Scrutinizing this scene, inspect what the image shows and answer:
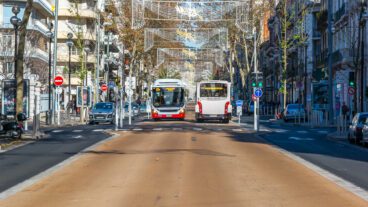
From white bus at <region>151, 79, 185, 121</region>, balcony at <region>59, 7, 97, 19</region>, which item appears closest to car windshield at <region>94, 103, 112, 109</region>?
white bus at <region>151, 79, 185, 121</region>

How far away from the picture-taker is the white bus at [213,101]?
58.2 m

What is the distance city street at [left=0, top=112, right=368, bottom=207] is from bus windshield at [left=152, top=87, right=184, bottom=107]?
34.5 m

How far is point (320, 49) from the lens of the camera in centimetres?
8469

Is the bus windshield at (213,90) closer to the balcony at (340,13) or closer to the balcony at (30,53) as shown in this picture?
the balcony at (340,13)

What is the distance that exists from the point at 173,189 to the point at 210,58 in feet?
238

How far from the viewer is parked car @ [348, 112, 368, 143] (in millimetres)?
32778

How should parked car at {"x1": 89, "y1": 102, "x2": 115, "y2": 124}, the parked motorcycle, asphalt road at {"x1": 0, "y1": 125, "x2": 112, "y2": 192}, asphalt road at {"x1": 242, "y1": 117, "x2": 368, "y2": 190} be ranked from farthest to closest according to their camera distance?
parked car at {"x1": 89, "y1": 102, "x2": 115, "y2": 124}, the parked motorcycle, asphalt road at {"x1": 242, "y1": 117, "x2": 368, "y2": 190}, asphalt road at {"x1": 0, "y1": 125, "x2": 112, "y2": 192}

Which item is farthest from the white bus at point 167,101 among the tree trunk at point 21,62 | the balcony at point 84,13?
the balcony at point 84,13

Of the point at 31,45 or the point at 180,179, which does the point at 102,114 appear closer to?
the point at 31,45

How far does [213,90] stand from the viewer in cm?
5947

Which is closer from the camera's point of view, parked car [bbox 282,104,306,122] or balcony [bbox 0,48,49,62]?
balcony [bbox 0,48,49,62]

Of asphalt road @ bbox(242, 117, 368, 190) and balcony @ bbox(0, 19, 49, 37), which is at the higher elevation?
balcony @ bbox(0, 19, 49, 37)

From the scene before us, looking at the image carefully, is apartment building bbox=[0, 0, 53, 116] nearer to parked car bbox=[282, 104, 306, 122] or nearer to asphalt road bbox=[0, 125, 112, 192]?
parked car bbox=[282, 104, 306, 122]

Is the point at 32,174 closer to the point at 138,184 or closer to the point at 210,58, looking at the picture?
the point at 138,184
